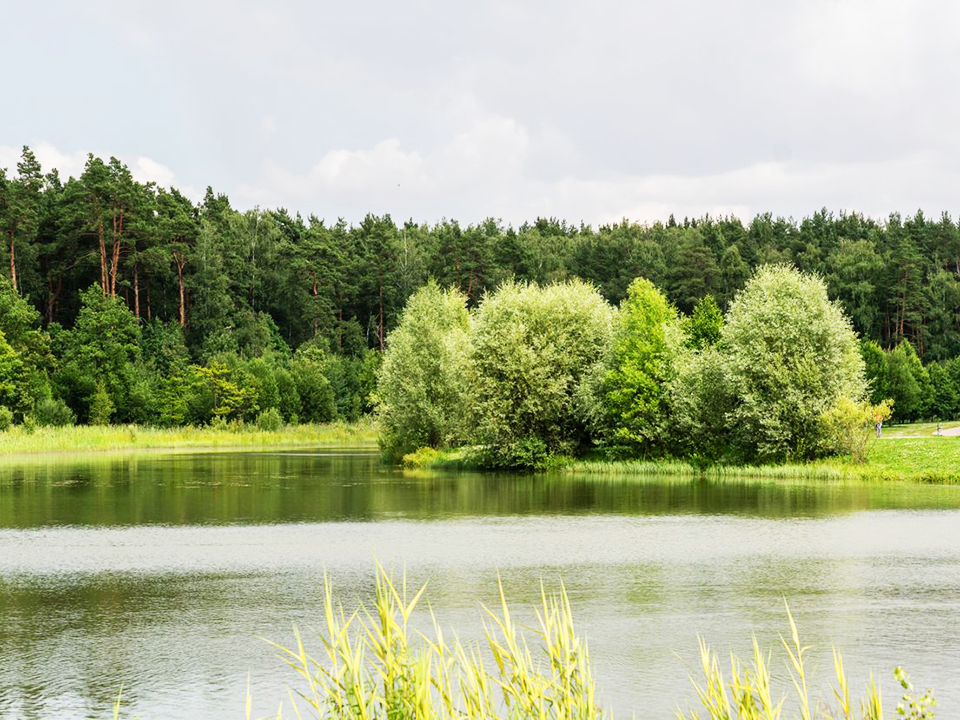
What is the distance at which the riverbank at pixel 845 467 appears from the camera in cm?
4825

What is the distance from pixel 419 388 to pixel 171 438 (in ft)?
105

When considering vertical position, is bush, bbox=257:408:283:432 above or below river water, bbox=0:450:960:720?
above

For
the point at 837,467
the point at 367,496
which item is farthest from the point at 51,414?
the point at 837,467

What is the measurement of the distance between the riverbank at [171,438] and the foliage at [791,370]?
27359 mm

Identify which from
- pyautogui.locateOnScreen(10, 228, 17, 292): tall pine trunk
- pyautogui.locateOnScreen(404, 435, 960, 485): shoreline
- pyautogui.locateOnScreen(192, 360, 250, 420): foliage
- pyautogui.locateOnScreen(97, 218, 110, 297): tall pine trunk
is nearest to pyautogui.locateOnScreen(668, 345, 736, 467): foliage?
pyautogui.locateOnScreen(404, 435, 960, 485): shoreline

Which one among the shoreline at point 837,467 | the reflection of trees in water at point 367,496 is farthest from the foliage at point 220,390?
the shoreline at point 837,467

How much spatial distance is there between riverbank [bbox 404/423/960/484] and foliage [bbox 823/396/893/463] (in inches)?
27.4

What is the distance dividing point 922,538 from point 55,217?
101 metres

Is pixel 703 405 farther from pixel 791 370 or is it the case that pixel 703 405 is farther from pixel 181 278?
pixel 181 278

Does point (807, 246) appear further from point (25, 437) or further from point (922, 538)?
point (922, 538)

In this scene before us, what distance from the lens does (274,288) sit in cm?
12925

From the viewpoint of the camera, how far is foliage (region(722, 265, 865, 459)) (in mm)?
50750

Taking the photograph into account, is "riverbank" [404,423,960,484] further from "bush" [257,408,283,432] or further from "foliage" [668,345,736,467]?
"bush" [257,408,283,432]

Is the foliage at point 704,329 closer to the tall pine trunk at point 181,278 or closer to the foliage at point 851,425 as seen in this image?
the foliage at point 851,425
